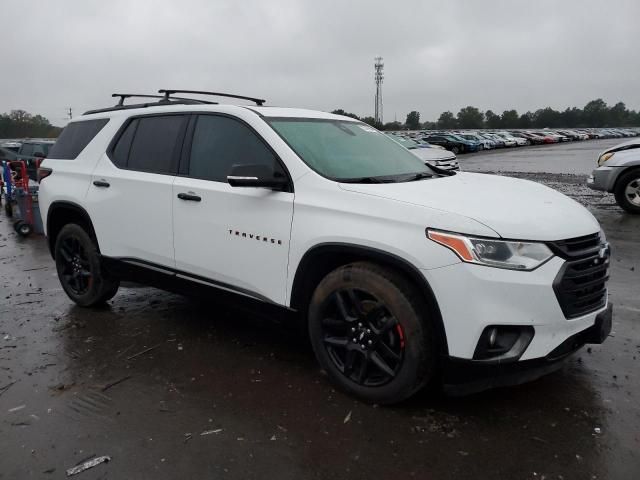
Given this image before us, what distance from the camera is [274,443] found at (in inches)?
108

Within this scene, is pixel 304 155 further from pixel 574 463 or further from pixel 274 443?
pixel 574 463

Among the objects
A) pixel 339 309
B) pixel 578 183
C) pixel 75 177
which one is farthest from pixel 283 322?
pixel 578 183

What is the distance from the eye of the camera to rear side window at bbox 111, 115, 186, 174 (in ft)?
13.2

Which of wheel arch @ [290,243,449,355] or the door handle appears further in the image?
the door handle

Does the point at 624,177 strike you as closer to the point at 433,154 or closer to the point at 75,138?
the point at 433,154

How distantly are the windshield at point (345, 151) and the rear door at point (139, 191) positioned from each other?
0.98 metres

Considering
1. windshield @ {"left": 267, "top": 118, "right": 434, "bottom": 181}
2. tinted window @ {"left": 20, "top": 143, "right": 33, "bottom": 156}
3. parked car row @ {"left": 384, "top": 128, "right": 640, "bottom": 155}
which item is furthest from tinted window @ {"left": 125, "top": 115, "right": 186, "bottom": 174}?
parked car row @ {"left": 384, "top": 128, "right": 640, "bottom": 155}

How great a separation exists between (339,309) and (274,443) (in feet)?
2.68

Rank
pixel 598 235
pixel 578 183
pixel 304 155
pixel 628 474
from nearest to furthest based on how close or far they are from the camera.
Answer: pixel 628 474 → pixel 598 235 → pixel 304 155 → pixel 578 183

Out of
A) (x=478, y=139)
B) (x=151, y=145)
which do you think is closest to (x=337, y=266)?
(x=151, y=145)

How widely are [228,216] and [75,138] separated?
2366mm

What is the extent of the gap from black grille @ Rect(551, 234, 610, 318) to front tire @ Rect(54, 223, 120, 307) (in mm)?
3727

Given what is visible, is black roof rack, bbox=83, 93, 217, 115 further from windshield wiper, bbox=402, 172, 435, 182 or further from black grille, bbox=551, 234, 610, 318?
black grille, bbox=551, 234, 610, 318

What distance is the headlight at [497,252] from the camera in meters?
2.58
